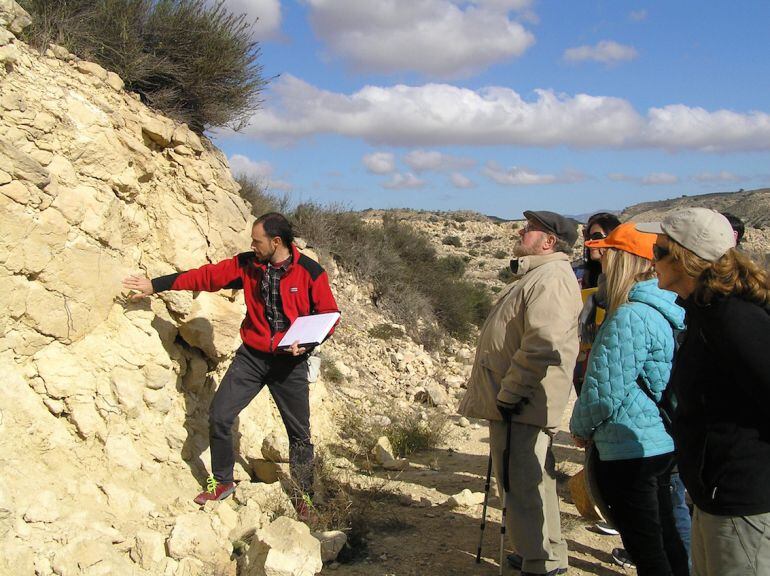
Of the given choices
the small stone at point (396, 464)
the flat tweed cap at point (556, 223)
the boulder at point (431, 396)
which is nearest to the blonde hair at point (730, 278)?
the flat tweed cap at point (556, 223)

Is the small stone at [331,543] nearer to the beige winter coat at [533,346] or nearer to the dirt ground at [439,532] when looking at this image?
the dirt ground at [439,532]

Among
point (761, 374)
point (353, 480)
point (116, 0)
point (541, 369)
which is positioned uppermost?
point (116, 0)

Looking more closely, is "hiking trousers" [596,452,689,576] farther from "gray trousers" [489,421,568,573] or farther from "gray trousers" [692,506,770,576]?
"gray trousers" [692,506,770,576]

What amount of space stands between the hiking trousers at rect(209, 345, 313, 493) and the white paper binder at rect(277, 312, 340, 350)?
24cm

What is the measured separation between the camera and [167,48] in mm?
6480

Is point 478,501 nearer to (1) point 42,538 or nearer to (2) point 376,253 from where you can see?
(1) point 42,538

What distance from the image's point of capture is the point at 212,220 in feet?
19.4

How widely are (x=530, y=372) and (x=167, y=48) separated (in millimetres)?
5172

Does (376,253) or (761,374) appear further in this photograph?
(376,253)

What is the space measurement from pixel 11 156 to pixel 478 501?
422 centimetres

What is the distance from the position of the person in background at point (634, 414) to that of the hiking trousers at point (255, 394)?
86.1 inches

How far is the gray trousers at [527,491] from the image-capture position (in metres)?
3.57

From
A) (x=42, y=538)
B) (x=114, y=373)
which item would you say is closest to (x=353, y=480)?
(x=114, y=373)

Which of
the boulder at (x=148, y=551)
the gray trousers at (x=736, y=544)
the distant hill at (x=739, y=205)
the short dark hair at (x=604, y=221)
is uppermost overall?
the distant hill at (x=739, y=205)
